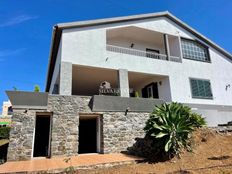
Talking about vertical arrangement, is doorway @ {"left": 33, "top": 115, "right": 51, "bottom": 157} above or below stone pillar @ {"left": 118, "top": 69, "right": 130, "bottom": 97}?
below

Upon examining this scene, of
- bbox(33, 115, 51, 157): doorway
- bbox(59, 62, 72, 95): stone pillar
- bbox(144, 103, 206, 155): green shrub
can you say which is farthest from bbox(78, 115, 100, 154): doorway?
bbox(144, 103, 206, 155): green shrub

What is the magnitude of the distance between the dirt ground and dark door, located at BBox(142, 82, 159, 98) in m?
6.77

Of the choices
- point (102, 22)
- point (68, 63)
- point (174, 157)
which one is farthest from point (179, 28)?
point (174, 157)

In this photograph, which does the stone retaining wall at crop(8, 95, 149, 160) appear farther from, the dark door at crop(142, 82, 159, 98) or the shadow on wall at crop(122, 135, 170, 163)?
the dark door at crop(142, 82, 159, 98)

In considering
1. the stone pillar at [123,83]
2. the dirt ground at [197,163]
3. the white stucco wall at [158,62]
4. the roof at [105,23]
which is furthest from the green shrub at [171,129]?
the roof at [105,23]

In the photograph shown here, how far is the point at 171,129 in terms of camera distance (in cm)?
977

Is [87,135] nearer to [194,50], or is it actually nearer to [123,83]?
[123,83]

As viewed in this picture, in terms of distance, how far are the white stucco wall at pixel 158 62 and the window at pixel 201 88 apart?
45cm

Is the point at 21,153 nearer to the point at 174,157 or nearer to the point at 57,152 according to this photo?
Answer: the point at 57,152

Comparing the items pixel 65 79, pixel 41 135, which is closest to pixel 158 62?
pixel 65 79

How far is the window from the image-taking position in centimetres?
1693

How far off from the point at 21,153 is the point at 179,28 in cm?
1829

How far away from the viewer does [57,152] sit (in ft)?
32.7

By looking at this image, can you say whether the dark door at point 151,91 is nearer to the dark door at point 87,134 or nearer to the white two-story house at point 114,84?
the white two-story house at point 114,84
